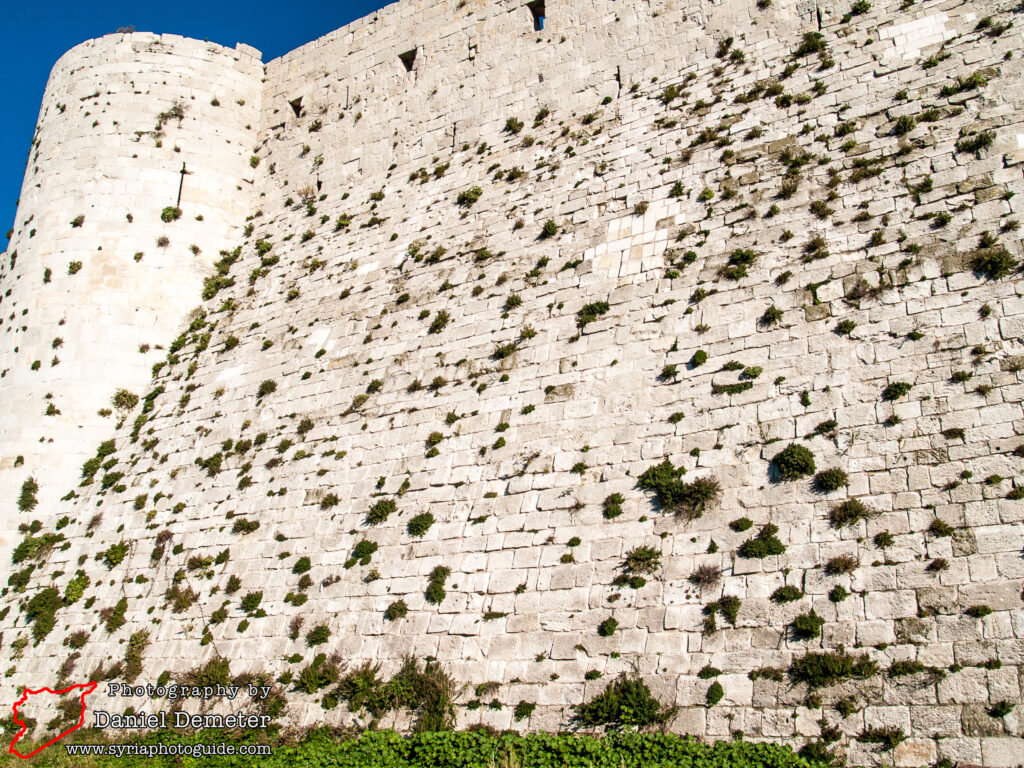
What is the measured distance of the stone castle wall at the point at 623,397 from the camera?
27.5 feet

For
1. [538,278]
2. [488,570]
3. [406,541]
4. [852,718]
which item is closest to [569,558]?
[488,570]

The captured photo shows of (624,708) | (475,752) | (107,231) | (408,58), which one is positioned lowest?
(475,752)

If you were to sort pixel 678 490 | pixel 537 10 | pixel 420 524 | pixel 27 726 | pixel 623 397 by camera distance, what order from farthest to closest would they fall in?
pixel 537 10, pixel 27 726, pixel 420 524, pixel 623 397, pixel 678 490

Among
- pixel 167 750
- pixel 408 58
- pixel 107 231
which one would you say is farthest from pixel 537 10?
pixel 167 750

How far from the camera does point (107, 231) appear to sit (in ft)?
59.9

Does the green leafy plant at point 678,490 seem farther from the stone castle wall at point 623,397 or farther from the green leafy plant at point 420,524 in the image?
the green leafy plant at point 420,524

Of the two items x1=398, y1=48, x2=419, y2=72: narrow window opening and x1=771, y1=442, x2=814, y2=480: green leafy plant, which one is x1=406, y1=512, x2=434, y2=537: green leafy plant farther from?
x1=398, y1=48, x2=419, y2=72: narrow window opening

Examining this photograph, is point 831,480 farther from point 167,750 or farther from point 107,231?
point 107,231

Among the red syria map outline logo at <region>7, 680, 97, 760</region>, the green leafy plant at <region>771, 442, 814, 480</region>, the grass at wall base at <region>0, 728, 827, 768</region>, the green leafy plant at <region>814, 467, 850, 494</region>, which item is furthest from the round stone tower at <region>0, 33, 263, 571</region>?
the green leafy plant at <region>814, 467, 850, 494</region>

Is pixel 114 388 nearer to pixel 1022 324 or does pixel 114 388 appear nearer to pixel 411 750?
pixel 411 750

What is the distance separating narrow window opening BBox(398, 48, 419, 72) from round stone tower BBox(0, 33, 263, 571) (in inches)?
168

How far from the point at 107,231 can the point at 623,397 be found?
1298 cm

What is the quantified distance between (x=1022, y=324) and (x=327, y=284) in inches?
457

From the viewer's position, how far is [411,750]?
905cm
